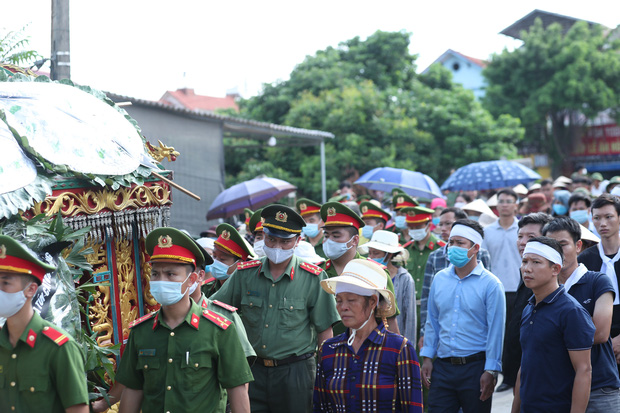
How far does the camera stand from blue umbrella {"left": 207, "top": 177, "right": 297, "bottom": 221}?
11.4 m

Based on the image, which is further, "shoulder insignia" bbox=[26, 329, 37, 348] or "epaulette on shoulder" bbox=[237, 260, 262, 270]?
"epaulette on shoulder" bbox=[237, 260, 262, 270]

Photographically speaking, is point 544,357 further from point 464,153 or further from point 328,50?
point 328,50

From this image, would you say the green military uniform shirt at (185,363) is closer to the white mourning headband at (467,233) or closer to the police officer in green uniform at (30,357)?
the police officer in green uniform at (30,357)

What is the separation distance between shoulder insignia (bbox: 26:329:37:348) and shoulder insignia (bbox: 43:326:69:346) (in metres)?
0.05

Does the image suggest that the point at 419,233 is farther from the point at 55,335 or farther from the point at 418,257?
the point at 55,335

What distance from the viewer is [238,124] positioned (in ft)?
47.5

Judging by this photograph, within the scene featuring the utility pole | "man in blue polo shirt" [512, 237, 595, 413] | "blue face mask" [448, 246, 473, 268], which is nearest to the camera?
"man in blue polo shirt" [512, 237, 595, 413]

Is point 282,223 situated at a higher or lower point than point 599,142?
lower

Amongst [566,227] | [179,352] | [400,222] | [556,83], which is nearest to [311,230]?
[400,222]

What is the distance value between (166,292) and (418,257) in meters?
4.88

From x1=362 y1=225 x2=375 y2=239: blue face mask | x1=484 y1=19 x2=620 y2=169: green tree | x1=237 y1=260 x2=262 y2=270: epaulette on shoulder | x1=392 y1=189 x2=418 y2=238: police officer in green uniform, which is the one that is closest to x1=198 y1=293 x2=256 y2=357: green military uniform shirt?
x1=237 y1=260 x2=262 y2=270: epaulette on shoulder

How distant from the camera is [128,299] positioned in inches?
215

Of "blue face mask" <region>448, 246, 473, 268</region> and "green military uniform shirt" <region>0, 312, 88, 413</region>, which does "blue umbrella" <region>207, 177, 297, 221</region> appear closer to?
"blue face mask" <region>448, 246, 473, 268</region>

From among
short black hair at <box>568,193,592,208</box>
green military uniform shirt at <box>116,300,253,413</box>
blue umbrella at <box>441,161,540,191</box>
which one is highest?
blue umbrella at <box>441,161,540,191</box>
